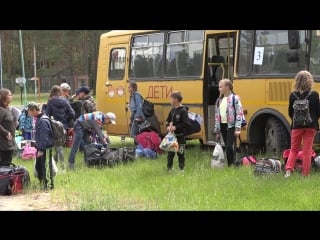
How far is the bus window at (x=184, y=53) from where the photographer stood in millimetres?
12945

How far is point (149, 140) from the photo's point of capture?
13.2 metres

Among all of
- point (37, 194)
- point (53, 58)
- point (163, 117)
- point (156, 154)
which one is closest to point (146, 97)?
point (163, 117)

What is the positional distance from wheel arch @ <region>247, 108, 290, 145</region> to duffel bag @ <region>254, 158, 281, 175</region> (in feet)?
4.65

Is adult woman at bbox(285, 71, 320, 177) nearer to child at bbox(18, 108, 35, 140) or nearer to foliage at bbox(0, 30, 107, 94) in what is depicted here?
child at bbox(18, 108, 35, 140)

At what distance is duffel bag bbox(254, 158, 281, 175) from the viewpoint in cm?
943

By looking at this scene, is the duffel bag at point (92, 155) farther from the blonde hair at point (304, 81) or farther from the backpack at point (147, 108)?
the blonde hair at point (304, 81)

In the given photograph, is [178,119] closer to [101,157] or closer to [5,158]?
[101,157]

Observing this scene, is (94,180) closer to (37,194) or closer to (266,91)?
(37,194)

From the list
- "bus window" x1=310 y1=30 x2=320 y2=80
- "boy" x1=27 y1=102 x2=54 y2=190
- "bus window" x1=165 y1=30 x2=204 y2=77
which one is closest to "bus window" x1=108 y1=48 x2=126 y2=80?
"bus window" x1=165 y1=30 x2=204 y2=77

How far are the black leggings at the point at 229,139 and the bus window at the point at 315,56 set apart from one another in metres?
1.65

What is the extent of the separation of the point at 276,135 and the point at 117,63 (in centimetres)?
614

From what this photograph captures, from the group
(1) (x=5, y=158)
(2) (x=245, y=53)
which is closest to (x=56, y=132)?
(1) (x=5, y=158)

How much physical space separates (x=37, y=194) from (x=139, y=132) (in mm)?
4605

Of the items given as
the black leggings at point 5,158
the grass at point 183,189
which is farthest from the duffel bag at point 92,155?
the black leggings at point 5,158
